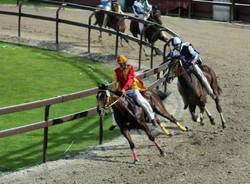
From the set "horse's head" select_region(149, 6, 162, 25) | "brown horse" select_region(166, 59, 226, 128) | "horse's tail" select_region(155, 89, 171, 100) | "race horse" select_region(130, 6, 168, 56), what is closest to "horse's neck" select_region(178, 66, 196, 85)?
"brown horse" select_region(166, 59, 226, 128)

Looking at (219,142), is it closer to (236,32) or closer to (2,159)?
(2,159)

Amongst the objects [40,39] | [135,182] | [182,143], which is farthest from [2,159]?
[40,39]

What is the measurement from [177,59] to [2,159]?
177 inches

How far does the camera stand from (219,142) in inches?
450

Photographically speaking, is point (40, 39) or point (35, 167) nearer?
point (35, 167)

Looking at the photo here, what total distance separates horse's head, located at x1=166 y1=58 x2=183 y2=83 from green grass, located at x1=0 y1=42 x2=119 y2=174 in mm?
1955

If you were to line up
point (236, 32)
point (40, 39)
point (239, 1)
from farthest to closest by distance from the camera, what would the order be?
point (239, 1), point (236, 32), point (40, 39)

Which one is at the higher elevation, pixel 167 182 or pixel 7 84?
pixel 7 84

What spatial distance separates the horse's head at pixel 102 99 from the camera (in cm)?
955

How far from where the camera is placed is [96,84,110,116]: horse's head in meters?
9.55

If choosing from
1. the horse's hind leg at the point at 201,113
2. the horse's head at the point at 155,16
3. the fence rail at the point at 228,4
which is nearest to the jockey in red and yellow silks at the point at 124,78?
the horse's hind leg at the point at 201,113

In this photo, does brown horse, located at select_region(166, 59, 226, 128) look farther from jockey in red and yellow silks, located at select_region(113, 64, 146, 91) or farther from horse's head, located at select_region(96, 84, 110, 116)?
horse's head, located at select_region(96, 84, 110, 116)

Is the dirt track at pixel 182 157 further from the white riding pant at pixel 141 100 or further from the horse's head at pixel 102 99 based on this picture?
the horse's head at pixel 102 99

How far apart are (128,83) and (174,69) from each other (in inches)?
65.0
